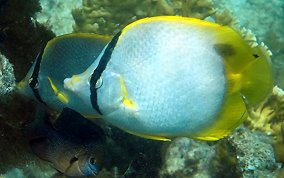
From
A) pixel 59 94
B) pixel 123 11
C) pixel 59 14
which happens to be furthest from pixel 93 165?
pixel 59 14

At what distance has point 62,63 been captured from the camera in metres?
2.33

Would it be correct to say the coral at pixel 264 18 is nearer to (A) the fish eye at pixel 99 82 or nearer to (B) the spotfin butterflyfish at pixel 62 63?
(B) the spotfin butterflyfish at pixel 62 63

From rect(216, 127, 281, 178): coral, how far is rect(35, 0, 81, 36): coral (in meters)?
3.65

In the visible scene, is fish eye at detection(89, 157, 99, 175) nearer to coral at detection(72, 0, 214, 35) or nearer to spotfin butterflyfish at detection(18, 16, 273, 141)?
spotfin butterflyfish at detection(18, 16, 273, 141)

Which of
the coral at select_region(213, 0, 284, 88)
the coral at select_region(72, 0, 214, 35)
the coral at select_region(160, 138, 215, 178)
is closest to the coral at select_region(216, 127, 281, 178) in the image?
the coral at select_region(160, 138, 215, 178)

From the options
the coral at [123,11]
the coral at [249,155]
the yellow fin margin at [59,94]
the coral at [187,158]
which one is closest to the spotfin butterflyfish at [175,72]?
the yellow fin margin at [59,94]

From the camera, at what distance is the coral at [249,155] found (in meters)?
2.85

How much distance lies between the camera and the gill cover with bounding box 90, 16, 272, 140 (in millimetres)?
1646

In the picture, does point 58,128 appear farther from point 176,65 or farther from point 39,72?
point 176,65

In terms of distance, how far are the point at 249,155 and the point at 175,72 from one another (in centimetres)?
157

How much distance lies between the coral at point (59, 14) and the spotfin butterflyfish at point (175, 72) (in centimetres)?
427

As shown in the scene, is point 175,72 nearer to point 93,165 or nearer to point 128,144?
point 93,165

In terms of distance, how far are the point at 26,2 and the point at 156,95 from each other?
1874mm

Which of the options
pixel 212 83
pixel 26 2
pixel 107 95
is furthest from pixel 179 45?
pixel 26 2
